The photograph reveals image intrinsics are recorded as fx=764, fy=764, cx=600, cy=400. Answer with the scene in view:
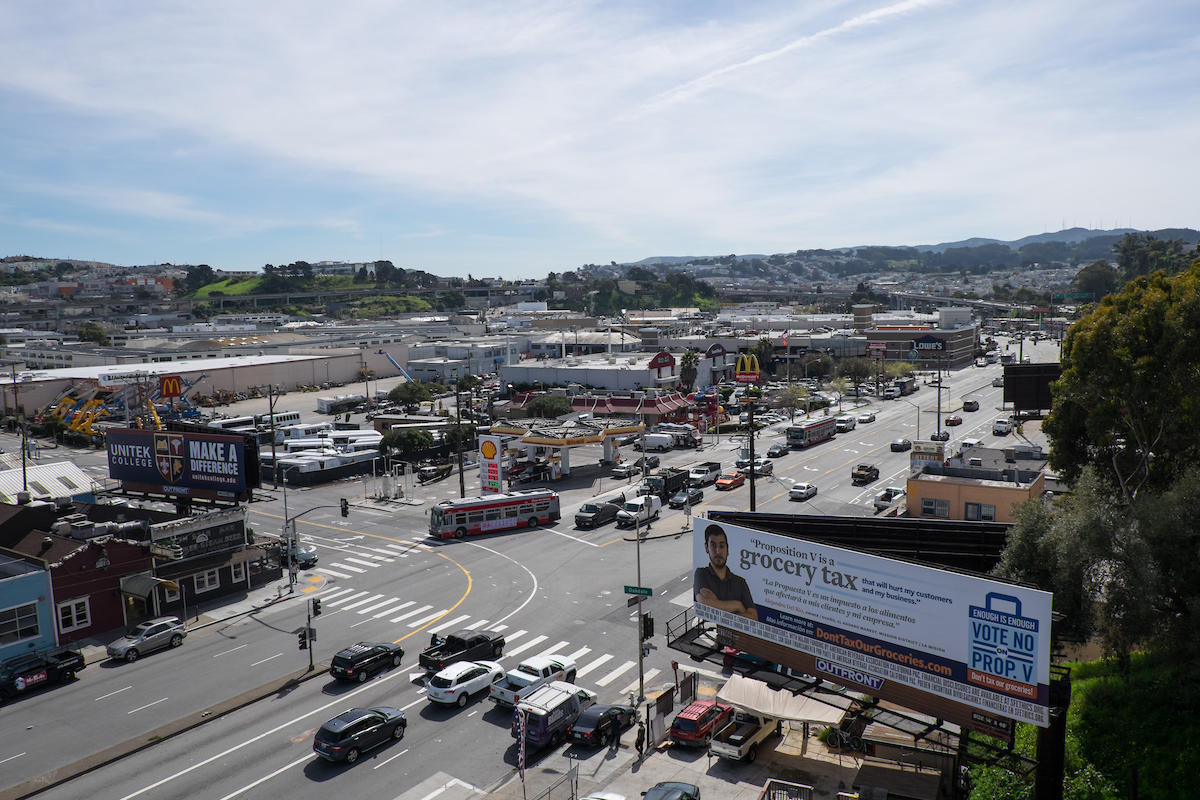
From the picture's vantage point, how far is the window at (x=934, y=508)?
3772cm

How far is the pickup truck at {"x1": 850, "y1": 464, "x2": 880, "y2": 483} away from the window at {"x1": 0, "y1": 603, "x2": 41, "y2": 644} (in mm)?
49566

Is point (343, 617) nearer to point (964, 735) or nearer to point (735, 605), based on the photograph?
point (735, 605)

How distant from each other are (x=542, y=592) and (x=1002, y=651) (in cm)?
2361

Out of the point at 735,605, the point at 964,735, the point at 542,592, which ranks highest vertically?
the point at 735,605

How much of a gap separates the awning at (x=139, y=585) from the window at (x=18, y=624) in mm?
Result: 3541

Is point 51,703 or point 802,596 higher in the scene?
point 802,596

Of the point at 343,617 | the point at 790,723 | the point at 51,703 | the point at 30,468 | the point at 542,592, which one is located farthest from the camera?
the point at 30,468

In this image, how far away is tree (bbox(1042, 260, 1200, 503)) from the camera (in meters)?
22.4

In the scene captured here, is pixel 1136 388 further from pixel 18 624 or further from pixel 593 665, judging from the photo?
pixel 18 624

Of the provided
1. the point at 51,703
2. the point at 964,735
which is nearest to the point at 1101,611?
the point at 964,735

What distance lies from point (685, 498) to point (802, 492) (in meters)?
8.41

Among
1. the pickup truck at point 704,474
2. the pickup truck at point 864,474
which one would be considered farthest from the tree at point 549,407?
the pickup truck at point 864,474

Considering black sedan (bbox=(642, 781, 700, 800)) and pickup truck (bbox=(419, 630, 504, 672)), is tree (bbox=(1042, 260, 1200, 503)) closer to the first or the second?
black sedan (bbox=(642, 781, 700, 800))

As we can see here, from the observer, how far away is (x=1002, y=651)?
16.1m
